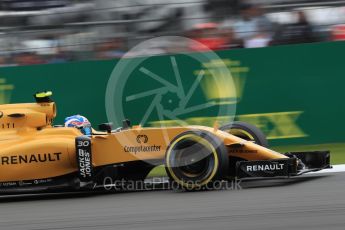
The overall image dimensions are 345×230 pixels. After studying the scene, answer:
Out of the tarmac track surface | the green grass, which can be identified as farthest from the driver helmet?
the green grass

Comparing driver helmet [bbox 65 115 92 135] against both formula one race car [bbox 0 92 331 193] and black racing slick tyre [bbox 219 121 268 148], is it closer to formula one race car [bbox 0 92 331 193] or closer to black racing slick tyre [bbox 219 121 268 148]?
formula one race car [bbox 0 92 331 193]

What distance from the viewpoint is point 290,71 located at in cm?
1201

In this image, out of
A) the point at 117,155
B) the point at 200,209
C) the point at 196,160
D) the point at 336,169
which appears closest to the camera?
the point at 200,209

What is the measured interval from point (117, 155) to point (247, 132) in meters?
1.70

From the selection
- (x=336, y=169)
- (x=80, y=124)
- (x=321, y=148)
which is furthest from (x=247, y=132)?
(x=321, y=148)

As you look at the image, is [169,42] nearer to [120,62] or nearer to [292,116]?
[120,62]

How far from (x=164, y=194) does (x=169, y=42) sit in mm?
4713

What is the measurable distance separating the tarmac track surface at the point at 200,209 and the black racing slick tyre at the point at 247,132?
60cm

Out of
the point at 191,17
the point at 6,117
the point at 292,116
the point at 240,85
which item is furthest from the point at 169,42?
the point at 6,117

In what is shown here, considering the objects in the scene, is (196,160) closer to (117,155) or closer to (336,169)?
(117,155)

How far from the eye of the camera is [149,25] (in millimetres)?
12680

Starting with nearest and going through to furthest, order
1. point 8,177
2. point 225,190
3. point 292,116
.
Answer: point 225,190 → point 8,177 → point 292,116

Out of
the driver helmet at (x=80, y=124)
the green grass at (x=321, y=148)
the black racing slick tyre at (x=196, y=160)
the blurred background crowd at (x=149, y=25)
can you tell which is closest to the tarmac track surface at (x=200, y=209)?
the black racing slick tyre at (x=196, y=160)

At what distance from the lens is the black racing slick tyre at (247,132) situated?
29.3ft
